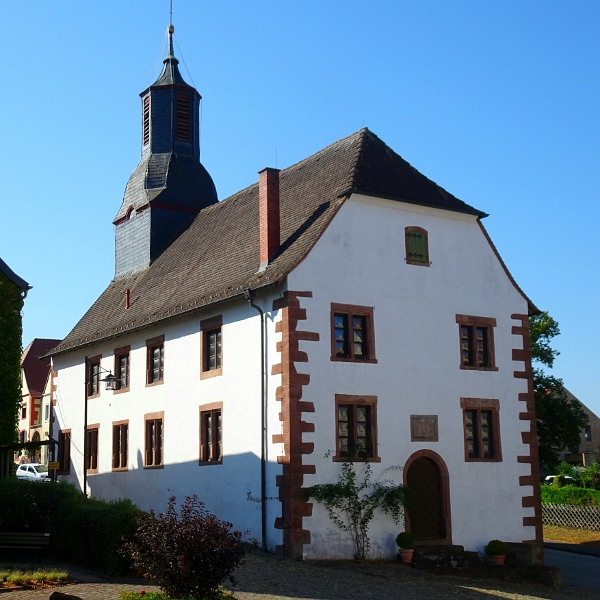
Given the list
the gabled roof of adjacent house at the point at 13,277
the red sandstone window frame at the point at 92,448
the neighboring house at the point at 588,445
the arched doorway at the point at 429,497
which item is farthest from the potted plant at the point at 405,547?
the neighboring house at the point at 588,445

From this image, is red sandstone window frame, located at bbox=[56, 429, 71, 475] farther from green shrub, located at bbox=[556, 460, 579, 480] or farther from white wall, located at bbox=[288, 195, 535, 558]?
green shrub, located at bbox=[556, 460, 579, 480]

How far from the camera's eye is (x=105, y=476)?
2833 cm

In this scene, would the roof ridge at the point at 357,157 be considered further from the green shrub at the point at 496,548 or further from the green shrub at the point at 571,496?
the green shrub at the point at 571,496

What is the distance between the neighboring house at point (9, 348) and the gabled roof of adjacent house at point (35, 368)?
35586 mm

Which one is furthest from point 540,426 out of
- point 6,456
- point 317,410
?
point 6,456

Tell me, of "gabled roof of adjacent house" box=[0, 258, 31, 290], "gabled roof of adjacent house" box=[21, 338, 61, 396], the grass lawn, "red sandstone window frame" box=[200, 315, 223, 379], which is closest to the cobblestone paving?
"red sandstone window frame" box=[200, 315, 223, 379]

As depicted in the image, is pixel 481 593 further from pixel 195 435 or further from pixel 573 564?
pixel 573 564

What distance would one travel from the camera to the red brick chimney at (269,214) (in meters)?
22.8

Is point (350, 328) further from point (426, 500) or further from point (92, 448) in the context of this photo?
point (92, 448)

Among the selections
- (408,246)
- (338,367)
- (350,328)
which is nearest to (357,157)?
(408,246)

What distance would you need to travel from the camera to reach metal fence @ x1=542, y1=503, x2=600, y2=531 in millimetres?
34531

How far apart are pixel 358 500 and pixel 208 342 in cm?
613

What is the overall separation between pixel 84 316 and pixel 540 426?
20.7 metres

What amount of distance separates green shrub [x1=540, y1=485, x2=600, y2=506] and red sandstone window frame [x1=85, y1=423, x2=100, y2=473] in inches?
721
